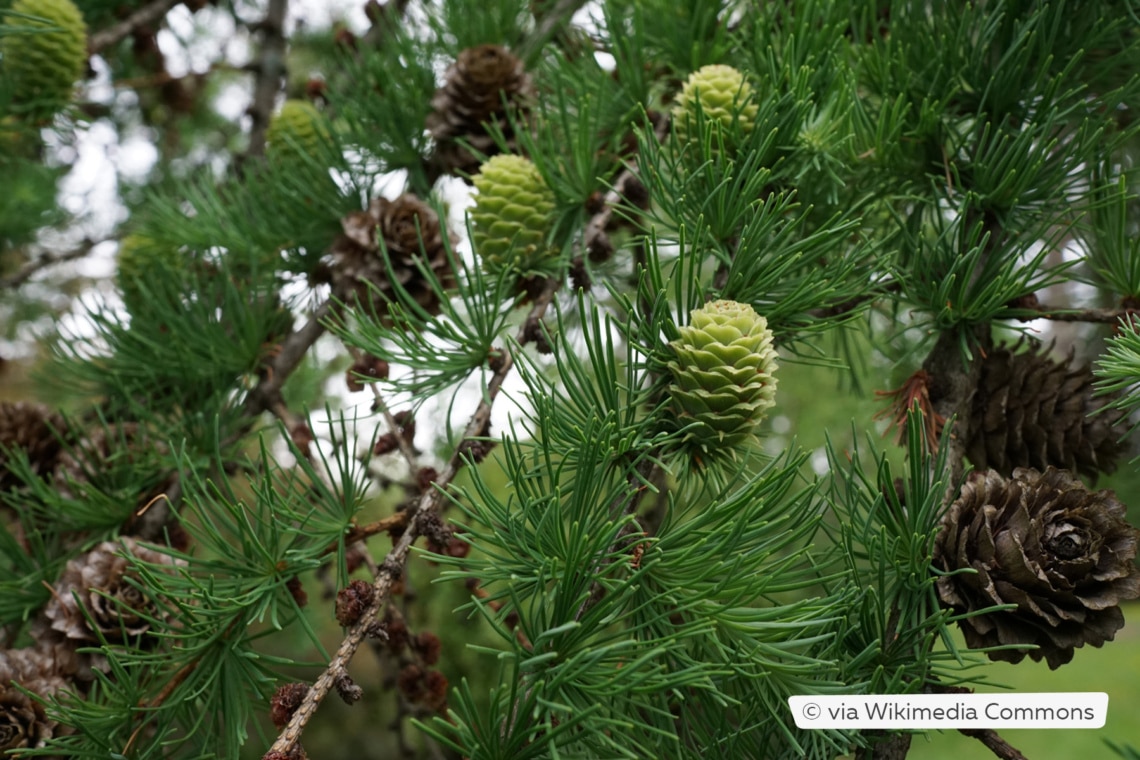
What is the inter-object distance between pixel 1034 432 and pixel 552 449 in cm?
28

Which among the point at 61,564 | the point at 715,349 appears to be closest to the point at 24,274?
the point at 61,564

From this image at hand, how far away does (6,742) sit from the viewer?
442 millimetres

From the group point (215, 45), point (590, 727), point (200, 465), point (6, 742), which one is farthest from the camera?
point (215, 45)

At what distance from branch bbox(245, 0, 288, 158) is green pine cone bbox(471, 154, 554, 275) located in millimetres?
524

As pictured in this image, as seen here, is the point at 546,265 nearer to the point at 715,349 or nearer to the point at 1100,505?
the point at 715,349


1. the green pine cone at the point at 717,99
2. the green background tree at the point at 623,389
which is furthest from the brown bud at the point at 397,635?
the green pine cone at the point at 717,99

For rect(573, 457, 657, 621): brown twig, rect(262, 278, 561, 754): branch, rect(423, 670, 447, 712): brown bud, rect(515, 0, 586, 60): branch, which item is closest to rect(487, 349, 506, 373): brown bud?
rect(262, 278, 561, 754): branch

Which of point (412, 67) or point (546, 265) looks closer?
point (546, 265)

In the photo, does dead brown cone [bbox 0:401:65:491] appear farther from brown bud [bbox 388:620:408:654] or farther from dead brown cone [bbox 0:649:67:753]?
brown bud [bbox 388:620:408:654]

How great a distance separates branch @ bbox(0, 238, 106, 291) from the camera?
0.82 metres

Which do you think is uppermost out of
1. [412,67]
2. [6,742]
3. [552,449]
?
[412,67]

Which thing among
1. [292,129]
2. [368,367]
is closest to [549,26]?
[292,129]

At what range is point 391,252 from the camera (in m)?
0.58

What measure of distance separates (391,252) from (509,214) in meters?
0.12
